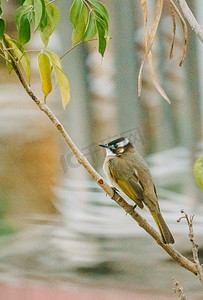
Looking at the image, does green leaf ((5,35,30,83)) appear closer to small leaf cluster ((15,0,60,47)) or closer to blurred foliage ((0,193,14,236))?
small leaf cluster ((15,0,60,47))

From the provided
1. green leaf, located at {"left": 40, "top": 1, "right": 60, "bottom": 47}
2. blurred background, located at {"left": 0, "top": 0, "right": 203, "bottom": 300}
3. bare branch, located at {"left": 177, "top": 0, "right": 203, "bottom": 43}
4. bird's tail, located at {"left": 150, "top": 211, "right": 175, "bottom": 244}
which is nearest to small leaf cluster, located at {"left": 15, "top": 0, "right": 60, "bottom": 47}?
green leaf, located at {"left": 40, "top": 1, "right": 60, "bottom": 47}

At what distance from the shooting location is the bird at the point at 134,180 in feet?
4.05

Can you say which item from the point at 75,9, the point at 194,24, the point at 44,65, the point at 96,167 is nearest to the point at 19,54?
the point at 44,65

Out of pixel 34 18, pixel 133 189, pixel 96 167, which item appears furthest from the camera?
pixel 96 167

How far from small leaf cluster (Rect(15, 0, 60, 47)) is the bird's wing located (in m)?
0.46

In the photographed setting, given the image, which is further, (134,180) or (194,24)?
(134,180)

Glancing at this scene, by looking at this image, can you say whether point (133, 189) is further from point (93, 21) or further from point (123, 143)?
point (93, 21)

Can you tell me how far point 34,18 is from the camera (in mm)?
912

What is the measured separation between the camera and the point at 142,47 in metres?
1.36

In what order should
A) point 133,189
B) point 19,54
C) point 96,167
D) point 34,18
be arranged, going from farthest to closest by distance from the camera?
1. point 96,167
2. point 133,189
3. point 19,54
4. point 34,18

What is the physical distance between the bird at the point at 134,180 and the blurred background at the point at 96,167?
96mm

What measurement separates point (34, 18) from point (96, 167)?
60 centimetres

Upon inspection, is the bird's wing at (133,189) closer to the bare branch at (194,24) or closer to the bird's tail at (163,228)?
the bird's tail at (163,228)

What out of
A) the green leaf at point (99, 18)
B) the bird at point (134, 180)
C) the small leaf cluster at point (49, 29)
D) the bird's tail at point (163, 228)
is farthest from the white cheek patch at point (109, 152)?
the green leaf at point (99, 18)
